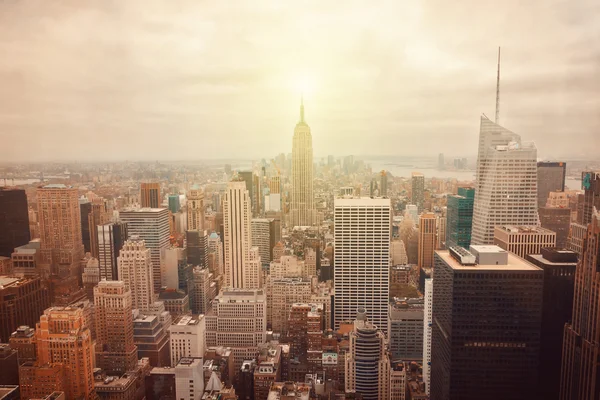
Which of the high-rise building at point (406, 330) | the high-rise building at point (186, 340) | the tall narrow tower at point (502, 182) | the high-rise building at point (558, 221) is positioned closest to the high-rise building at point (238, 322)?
the high-rise building at point (186, 340)

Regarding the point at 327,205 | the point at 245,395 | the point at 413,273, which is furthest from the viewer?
the point at 327,205

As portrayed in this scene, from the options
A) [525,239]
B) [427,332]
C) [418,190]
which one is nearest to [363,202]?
[418,190]

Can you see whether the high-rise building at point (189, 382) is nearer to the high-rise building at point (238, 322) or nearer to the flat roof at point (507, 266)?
the high-rise building at point (238, 322)

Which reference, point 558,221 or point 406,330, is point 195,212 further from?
point 558,221

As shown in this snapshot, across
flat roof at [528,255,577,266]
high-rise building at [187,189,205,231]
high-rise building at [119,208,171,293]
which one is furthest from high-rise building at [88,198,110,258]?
flat roof at [528,255,577,266]

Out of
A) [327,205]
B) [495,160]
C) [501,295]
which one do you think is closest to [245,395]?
[501,295]

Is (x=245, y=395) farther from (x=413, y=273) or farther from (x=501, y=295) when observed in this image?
(x=413, y=273)
